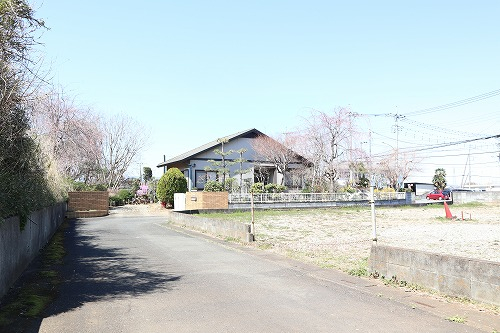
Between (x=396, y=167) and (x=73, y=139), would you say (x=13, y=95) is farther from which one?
(x=396, y=167)

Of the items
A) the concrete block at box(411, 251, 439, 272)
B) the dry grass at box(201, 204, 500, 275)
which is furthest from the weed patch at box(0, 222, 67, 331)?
the concrete block at box(411, 251, 439, 272)

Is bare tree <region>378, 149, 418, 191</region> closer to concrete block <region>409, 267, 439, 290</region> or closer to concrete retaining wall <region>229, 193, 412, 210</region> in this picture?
concrete retaining wall <region>229, 193, 412, 210</region>

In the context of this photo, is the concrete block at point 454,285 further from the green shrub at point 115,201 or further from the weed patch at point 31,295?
the green shrub at point 115,201

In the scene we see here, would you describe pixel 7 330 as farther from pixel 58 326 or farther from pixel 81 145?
pixel 81 145

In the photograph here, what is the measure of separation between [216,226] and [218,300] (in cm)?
1001

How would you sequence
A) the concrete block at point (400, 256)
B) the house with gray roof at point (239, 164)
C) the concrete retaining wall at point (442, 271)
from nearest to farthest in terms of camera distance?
1. the concrete retaining wall at point (442, 271)
2. the concrete block at point (400, 256)
3. the house with gray roof at point (239, 164)

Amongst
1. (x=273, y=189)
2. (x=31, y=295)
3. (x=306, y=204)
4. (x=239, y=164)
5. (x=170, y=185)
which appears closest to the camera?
(x=31, y=295)

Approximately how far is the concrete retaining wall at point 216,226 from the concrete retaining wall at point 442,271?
6.35 metres

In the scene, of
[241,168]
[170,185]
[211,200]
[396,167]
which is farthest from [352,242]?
[396,167]

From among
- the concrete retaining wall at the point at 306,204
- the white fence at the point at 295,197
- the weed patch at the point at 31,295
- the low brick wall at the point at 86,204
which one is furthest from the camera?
the white fence at the point at 295,197

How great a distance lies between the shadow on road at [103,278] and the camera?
21.7 feet

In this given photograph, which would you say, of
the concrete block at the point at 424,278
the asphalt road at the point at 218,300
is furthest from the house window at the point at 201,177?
the concrete block at the point at 424,278

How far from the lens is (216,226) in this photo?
16469 mm

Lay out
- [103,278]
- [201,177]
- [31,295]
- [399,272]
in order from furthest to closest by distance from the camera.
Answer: [201,177]
[103,278]
[399,272]
[31,295]
